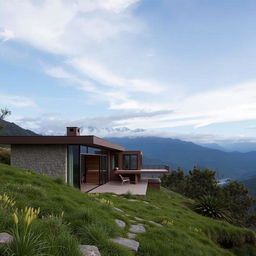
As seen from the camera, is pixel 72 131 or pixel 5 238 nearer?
pixel 5 238

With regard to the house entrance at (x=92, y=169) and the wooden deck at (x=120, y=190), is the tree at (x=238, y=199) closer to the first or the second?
the house entrance at (x=92, y=169)

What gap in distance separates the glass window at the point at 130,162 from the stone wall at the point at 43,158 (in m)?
13.1

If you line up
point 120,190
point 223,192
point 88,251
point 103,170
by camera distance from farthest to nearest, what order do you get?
point 223,192
point 103,170
point 120,190
point 88,251

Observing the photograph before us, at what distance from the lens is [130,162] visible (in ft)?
91.7

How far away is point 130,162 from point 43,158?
13.6 metres

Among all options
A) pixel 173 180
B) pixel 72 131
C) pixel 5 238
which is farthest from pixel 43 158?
pixel 173 180

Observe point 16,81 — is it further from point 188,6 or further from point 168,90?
point 188,6

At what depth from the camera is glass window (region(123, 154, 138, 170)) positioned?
90.4ft

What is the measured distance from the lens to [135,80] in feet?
72.6

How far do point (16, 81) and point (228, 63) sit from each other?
17206mm

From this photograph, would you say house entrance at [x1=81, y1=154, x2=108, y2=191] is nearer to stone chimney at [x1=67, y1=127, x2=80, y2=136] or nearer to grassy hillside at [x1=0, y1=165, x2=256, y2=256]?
stone chimney at [x1=67, y1=127, x2=80, y2=136]

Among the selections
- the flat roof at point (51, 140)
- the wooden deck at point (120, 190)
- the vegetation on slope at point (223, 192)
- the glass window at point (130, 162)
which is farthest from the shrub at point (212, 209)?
the vegetation on slope at point (223, 192)

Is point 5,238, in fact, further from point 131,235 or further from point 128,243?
point 131,235

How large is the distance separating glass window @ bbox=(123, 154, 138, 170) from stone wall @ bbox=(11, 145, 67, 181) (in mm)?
13060
